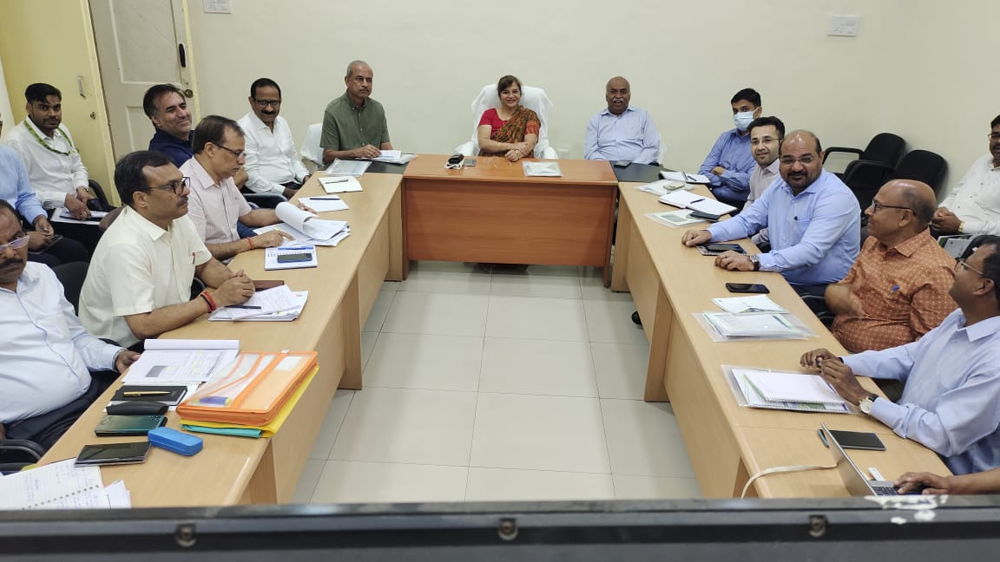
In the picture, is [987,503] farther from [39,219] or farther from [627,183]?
[39,219]

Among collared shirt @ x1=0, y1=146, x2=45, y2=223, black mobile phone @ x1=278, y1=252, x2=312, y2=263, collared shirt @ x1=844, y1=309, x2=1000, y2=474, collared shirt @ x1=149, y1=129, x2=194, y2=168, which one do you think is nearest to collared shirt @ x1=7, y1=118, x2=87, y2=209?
collared shirt @ x1=0, y1=146, x2=45, y2=223

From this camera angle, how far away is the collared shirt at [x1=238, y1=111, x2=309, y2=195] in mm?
4535

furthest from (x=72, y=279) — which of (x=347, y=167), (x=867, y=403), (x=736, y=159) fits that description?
(x=736, y=159)

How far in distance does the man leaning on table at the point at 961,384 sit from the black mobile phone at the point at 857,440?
0.32 feet

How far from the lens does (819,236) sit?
321 centimetres

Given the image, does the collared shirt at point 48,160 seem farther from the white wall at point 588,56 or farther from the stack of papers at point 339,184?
the white wall at point 588,56

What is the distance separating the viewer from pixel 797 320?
2623 mm

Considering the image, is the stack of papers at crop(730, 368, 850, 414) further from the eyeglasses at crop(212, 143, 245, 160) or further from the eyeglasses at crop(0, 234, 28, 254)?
the eyeglasses at crop(212, 143, 245, 160)

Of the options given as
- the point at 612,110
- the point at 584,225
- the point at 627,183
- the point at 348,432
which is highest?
the point at 612,110

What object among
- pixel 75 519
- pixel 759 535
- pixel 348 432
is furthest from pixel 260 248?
pixel 759 535

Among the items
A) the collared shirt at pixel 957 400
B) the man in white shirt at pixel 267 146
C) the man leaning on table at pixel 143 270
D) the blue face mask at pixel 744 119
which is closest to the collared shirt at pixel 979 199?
the blue face mask at pixel 744 119

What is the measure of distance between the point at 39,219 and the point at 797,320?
13.3 ft

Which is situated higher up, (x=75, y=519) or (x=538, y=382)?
(x=75, y=519)

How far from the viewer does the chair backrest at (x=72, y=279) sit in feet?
8.30
